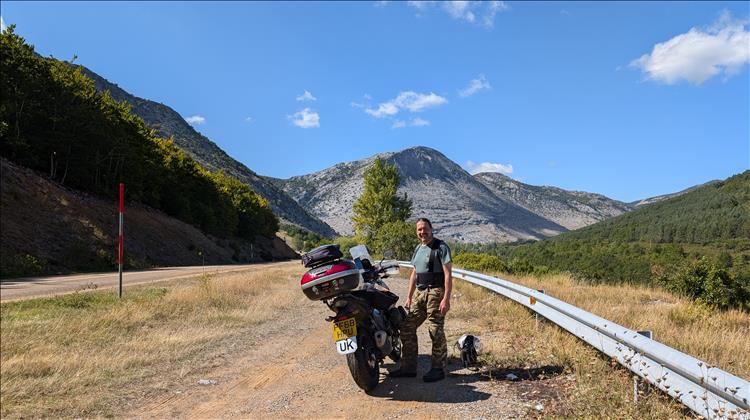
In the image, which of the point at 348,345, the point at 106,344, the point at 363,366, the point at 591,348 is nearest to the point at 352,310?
the point at 348,345

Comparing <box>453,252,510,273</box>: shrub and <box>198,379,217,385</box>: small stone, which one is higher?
<box>198,379,217,385</box>: small stone

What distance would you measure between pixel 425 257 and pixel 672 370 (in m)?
2.94

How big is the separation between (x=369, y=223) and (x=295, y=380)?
45094 mm

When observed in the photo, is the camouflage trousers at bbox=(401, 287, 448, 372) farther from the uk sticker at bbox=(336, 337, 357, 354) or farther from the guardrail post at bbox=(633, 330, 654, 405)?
the guardrail post at bbox=(633, 330, 654, 405)

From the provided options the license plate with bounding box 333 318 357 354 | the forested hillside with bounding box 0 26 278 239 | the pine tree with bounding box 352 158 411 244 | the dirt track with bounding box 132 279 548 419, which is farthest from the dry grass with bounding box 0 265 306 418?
the pine tree with bounding box 352 158 411 244

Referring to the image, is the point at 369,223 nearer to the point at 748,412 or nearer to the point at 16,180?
the point at 16,180

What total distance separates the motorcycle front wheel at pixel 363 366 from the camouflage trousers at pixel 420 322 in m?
0.70

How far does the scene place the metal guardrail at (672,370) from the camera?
3.33 meters

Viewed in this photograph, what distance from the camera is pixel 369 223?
51.2m

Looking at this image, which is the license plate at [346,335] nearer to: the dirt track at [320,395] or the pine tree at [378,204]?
the dirt track at [320,395]

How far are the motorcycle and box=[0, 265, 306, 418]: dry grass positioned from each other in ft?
7.77

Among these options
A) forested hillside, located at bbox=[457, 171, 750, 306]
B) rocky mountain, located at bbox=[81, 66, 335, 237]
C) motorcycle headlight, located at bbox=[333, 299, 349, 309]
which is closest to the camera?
motorcycle headlight, located at bbox=[333, 299, 349, 309]

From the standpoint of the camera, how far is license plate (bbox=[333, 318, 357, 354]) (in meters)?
5.34

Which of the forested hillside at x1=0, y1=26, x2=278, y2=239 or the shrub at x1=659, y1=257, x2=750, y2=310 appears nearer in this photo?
the shrub at x1=659, y1=257, x2=750, y2=310
